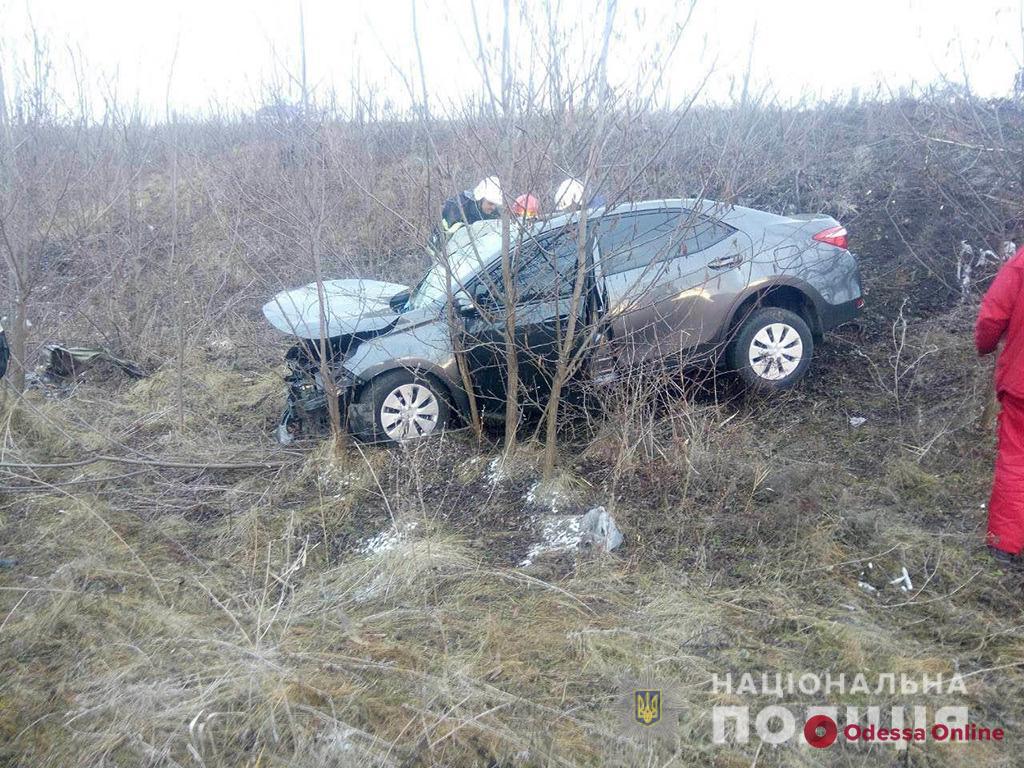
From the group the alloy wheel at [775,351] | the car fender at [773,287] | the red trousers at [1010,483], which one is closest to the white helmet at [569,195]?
the car fender at [773,287]

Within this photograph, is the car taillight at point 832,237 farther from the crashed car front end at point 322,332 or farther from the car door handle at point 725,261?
the crashed car front end at point 322,332

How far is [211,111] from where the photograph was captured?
8711 millimetres

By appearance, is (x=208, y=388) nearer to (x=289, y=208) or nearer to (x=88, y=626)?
(x=289, y=208)

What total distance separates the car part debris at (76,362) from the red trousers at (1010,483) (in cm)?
765

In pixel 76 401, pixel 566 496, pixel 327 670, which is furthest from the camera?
pixel 76 401

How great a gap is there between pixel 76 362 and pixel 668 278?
6.22 m

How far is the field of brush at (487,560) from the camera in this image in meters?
2.79

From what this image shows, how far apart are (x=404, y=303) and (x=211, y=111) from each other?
14.9ft

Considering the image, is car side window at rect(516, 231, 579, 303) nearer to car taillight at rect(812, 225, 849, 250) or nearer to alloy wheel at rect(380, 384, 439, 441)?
alloy wheel at rect(380, 384, 439, 441)

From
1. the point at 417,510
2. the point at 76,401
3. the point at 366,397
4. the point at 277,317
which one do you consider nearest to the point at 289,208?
the point at 277,317

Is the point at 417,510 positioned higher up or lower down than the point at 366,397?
lower down

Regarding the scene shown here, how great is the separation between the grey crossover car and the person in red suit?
1522 millimetres

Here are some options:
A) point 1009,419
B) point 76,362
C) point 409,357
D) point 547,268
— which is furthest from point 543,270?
point 76,362

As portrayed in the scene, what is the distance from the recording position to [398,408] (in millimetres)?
5250
